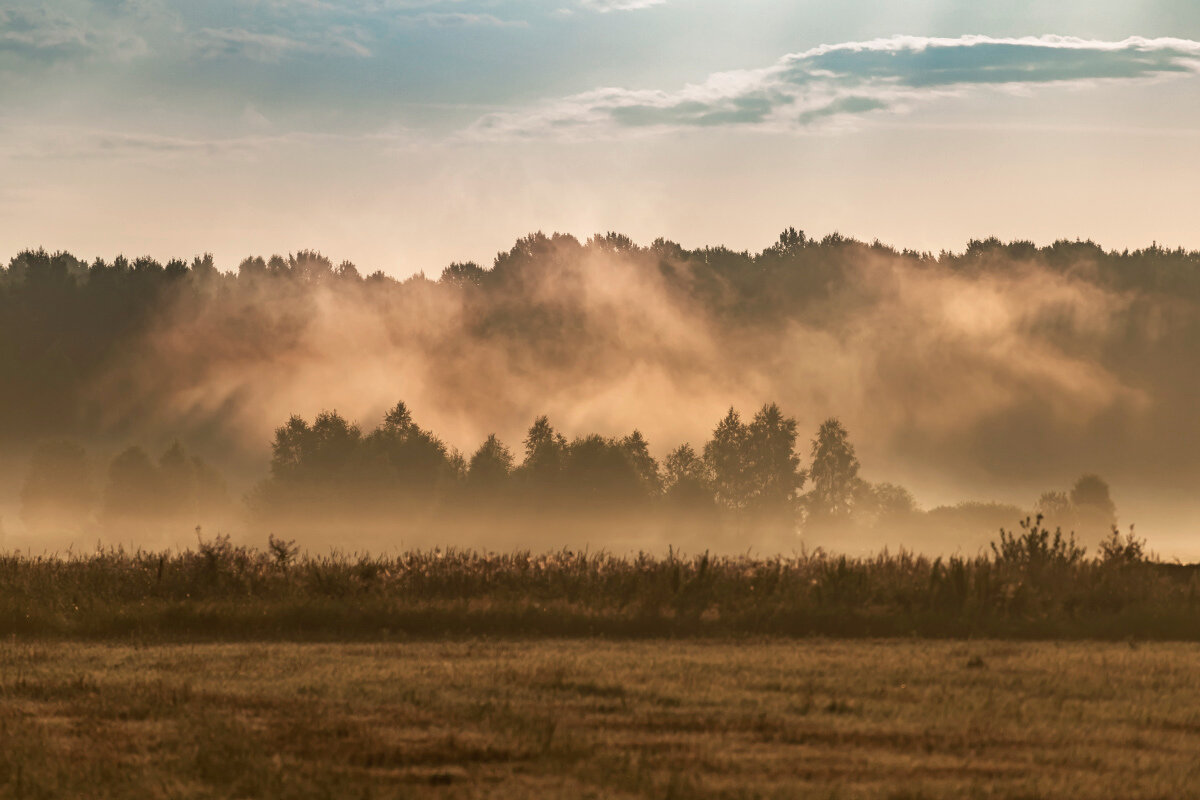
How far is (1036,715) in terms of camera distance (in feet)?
46.1

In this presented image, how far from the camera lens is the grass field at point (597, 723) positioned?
10617mm

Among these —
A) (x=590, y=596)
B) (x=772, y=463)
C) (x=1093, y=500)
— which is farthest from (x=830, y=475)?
(x=590, y=596)

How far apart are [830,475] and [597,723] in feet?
452

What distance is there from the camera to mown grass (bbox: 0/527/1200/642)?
76.0 ft

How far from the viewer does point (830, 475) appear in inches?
5851

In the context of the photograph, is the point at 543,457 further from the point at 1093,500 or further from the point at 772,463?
the point at 1093,500

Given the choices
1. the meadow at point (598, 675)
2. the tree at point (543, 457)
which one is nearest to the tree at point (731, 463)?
the tree at point (543, 457)

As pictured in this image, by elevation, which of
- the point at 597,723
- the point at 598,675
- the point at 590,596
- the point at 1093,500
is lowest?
the point at 597,723

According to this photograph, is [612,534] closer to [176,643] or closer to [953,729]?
[176,643]

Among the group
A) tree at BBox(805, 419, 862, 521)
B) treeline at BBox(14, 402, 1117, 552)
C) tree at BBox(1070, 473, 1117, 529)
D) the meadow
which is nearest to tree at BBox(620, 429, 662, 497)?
treeline at BBox(14, 402, 1117, 552)

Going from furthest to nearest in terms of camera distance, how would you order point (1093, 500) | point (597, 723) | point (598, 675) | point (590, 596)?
point (1093, 500), point (590, 596), point (598, 675), point (597, 723)

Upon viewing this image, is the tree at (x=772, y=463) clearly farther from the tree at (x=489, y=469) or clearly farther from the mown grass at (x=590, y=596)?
the mown grass at (x=590, y=596)

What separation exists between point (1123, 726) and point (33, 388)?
168 meters

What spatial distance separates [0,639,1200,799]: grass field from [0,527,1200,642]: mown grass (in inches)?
128
